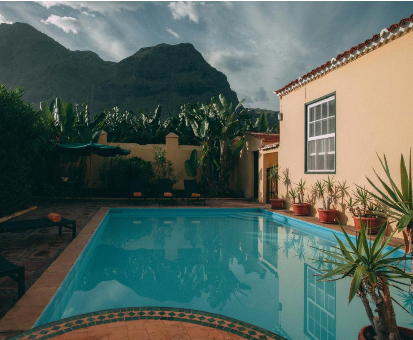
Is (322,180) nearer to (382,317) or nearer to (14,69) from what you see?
(382,317)

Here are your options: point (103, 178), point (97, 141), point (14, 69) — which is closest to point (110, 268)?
point (103, 178)

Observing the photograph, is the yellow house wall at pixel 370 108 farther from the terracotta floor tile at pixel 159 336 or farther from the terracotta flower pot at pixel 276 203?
the terracotta floor tile at pixel 159 336

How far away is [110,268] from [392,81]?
23.6ft

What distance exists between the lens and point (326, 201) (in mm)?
9336

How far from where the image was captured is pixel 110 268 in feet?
18.4

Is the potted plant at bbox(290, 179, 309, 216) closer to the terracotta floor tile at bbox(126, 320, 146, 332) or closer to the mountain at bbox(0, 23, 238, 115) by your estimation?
the terracotta floor tile at bbox(126, 320, 146, 332)

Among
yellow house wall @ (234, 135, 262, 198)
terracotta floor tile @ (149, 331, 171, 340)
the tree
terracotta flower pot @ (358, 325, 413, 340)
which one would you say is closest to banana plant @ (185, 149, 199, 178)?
the tree

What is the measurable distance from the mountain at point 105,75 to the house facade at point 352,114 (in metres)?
48.3

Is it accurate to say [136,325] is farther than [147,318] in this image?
No

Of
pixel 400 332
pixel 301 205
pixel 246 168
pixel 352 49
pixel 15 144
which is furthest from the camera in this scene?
pixel 246 168

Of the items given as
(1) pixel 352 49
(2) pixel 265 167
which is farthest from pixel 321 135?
(2) pixel 265 167

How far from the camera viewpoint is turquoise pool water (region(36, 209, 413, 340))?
3.78m

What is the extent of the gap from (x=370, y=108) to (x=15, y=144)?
31.1ft

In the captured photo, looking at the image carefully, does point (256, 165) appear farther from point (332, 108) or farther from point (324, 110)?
point (332, 108)
